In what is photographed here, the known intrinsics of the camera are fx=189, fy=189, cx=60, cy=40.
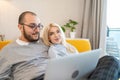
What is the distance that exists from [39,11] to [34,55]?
170cm

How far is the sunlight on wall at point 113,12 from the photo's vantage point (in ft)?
10.2

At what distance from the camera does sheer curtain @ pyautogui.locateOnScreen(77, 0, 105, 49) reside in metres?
3.06

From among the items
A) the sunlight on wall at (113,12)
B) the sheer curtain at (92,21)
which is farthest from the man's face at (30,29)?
the sunlight on wall at (113,12)

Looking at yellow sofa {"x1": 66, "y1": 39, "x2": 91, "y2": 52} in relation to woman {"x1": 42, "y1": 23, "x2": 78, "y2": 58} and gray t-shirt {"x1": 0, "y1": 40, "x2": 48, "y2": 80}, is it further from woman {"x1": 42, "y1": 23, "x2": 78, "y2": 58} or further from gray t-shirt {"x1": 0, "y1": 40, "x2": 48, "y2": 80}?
gray t-shirt {"x1": 0, "y1": 40, "x2": 48, "y2": 80}

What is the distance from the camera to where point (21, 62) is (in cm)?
152

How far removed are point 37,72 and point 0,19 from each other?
1701 millimetres

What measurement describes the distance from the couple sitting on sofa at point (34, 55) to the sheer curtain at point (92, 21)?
137cm

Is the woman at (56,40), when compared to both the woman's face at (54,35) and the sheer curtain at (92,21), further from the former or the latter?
the sheer curtain at (92,21)

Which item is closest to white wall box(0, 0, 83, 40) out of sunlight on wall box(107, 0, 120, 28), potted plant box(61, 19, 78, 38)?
potted plant box(61, 19, 78, 38)

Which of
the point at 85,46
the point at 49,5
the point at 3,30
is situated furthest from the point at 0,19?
the point at 85,46

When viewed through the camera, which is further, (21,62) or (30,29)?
(30,29)

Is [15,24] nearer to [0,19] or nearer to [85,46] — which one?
[0,19]

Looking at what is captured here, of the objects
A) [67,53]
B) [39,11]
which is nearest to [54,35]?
[67,53]

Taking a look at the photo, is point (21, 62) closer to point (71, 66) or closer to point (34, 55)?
point (34, 55)
